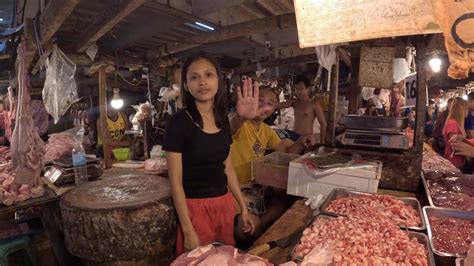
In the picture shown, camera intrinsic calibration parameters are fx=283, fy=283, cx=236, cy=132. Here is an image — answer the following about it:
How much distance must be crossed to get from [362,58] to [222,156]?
289 centimetres

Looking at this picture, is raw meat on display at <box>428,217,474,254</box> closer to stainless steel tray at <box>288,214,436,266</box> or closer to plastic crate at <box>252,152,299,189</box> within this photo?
stainless steel tray at <box>288,214,436,266</box>

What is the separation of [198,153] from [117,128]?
25.7 ft

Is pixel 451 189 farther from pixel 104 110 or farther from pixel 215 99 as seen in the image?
pixel 104 110

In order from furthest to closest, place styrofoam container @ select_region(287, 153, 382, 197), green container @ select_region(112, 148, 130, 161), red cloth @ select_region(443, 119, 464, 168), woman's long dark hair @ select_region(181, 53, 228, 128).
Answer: red cloth @ select_region(443, 119, 464, 168)
green container @ select_region(112, 148, 130, 161)
styrofoam container @ select_region(287, 153, 382, 197)
woman's long dark hair @ select_region(181, 53, 228, 128)

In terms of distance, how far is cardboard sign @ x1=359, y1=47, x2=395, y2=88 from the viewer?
4.28m

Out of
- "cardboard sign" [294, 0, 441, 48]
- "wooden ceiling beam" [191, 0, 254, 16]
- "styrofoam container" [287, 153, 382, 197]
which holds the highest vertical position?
"wooden ceiling beam" [191, 0, 254, 16]

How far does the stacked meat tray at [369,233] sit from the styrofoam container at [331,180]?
0.27 meters

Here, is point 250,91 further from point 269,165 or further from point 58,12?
point 58,12

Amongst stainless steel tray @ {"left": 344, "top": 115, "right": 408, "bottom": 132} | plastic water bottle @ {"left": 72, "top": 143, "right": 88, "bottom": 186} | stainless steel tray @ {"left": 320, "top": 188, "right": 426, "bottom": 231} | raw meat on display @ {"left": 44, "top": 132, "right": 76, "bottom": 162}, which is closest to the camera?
stainless steel tray @ {"left": 320, "top": 188, "right": 426, "bottom": 231}

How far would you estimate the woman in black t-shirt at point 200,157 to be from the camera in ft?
8.59

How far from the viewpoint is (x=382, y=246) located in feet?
6.46

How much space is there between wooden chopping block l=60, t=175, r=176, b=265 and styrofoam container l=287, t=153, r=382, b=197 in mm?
1433

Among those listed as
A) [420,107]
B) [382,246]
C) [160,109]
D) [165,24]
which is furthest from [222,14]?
[160,109]

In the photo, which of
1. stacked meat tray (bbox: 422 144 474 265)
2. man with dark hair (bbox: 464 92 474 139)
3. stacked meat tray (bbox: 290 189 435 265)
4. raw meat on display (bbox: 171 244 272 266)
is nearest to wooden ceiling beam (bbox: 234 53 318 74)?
man with dark hair (bbox: 464 92 474 139)
